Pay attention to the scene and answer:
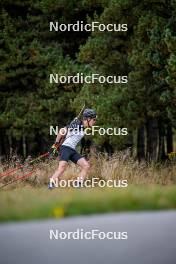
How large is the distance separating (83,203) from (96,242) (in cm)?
42

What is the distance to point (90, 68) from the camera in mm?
14047

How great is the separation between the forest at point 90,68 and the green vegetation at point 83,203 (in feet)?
16.6

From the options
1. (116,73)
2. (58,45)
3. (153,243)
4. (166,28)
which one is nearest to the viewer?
(153,243)

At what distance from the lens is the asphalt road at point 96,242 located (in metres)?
6.29

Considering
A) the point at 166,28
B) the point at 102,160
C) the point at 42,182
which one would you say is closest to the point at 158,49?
the point at 166,28

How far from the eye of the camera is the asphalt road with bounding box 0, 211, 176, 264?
629 cm

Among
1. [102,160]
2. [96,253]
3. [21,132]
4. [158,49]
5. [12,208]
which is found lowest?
[96,253]

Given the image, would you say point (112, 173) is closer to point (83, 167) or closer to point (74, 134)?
point (83, 167)

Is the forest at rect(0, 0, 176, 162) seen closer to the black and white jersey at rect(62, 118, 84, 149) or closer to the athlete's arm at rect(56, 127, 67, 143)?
the black and white jersey at rect(62, 118, 84, 149)

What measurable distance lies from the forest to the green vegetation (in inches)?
200

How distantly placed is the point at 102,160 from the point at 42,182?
1.56 metres

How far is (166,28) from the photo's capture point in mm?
12352

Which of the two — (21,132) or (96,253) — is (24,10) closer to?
(21,132)

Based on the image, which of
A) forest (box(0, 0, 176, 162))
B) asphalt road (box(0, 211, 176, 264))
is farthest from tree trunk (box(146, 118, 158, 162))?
asphalt road (box(0, 211, 176, 264))
